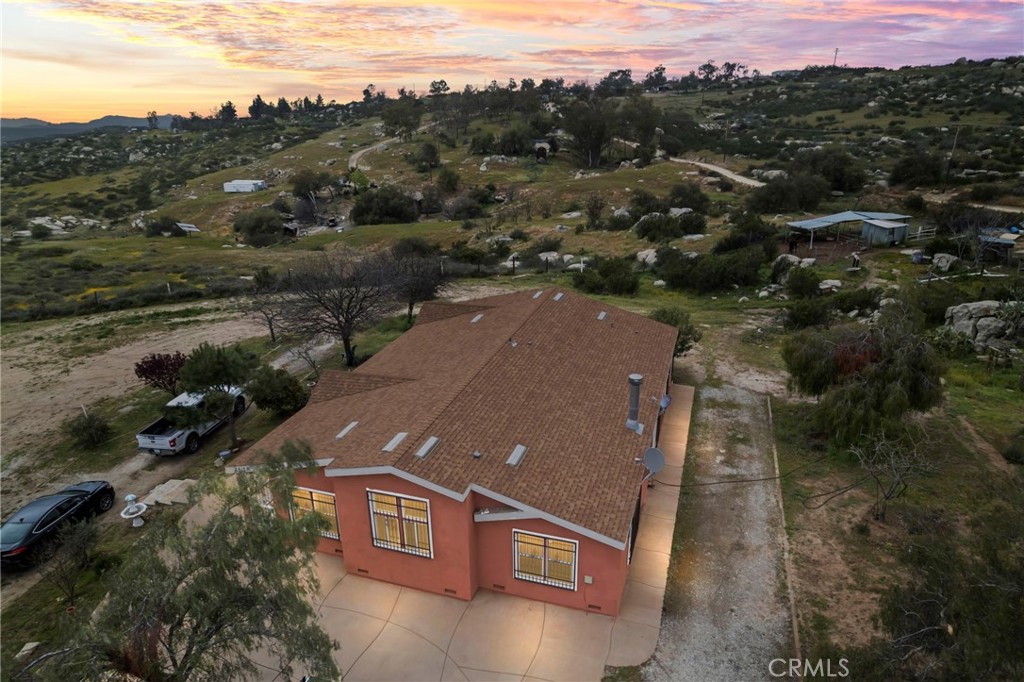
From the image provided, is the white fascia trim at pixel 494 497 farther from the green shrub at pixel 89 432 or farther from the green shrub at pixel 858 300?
the green shrub at pixel 858 300

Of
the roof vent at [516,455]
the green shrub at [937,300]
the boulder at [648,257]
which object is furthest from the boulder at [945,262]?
the roof vent at [516,455]

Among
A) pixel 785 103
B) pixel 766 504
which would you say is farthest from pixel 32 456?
pixel 785 103

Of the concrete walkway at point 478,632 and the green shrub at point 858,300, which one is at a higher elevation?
the green shrub at point 858,300

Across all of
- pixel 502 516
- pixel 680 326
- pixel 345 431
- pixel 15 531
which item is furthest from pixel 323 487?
pixel 680 326

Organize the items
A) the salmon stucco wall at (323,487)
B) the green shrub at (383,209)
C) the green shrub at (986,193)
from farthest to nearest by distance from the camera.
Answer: the green shrub at (383,209)
the green shrub at (986,193)
the salmon stucco wall at (323,487)

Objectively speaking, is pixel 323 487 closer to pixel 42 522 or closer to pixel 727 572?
pixel 42 522

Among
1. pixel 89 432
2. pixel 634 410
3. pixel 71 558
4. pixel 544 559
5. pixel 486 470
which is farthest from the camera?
pixel 89 432

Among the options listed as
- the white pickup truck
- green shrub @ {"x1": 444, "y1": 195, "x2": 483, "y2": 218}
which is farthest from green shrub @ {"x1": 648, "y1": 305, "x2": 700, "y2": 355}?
green shrub @ {"x1": 444, "y1": 195, "x2": 483, "y2": 218}
